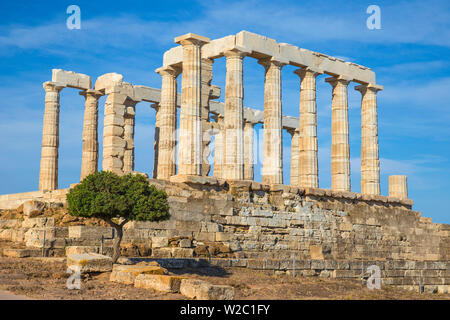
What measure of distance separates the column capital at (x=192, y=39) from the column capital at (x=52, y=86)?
1141 cm

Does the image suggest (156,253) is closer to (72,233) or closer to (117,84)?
(72,233)

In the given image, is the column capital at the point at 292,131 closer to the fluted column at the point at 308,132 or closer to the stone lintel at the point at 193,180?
the fluted column at the point at 308,132

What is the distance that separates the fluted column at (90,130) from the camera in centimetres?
3988

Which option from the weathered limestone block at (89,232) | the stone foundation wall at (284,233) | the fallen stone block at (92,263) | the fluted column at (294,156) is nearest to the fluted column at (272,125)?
the stone foundation wall at (284,233)

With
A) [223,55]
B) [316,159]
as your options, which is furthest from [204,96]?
[316,159]


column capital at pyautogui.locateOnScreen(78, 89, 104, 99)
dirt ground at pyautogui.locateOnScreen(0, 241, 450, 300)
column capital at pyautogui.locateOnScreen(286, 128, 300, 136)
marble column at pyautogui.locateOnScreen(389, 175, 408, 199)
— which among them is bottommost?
dirt ground at pyautogui.locateOnScreen(0, 241, 450, 300)

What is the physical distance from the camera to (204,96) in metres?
32.9

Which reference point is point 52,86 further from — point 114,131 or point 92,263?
point 92,263

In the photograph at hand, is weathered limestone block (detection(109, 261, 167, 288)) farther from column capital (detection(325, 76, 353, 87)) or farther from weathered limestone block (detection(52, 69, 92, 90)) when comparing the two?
weathered limestone block (detection(52, 69, 92, 90))

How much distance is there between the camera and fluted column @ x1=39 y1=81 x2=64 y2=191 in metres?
38.0

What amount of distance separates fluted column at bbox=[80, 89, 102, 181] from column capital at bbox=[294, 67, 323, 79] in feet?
43.0

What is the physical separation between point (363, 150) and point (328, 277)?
14692mm

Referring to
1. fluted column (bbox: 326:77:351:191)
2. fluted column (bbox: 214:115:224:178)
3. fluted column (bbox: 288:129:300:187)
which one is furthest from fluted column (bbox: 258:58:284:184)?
fluted column (bbox: 288:129:300:187)

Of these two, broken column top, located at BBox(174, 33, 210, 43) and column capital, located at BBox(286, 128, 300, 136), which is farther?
column capital, located at BBox(286, 128, 300, 136)
